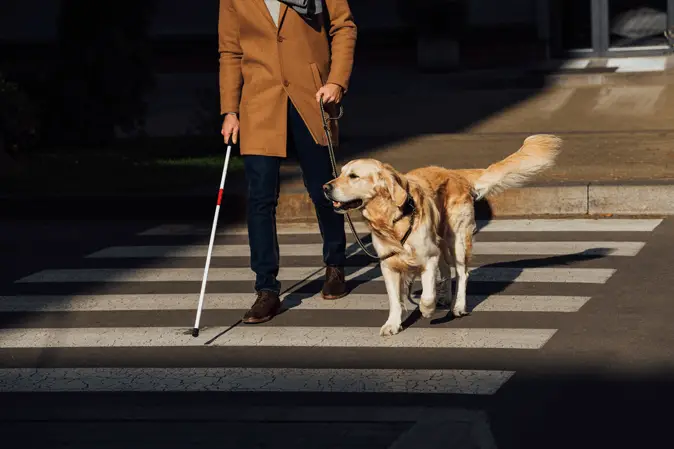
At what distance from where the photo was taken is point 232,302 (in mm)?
8742

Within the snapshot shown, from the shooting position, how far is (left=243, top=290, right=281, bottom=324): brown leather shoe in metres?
8.09

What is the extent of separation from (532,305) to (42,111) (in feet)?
33.3

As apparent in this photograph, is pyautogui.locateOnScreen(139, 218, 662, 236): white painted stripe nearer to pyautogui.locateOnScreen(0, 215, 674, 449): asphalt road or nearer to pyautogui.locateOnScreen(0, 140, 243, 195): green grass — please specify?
pyautogui.locateOnScreen(0, 215, 674, 449): asphalt road

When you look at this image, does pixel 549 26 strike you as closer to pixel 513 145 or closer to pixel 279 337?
pixel 513 145

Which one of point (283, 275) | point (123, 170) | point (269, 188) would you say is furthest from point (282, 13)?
point (123, 170)

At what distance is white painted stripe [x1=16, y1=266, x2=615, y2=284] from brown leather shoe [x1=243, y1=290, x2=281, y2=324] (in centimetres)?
122

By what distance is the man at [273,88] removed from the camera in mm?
8125

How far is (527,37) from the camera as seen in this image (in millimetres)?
26500

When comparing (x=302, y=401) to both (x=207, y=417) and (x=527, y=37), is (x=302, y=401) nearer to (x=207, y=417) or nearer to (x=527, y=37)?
(x=207, y=417)

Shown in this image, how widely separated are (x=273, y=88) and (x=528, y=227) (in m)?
3.81

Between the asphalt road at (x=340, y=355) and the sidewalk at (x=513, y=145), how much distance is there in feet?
3.74

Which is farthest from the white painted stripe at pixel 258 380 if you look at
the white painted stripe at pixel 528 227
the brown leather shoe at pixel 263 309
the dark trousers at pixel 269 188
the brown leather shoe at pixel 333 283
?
the white painted stripe at pixel 528 227

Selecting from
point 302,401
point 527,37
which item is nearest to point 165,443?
point 302,401

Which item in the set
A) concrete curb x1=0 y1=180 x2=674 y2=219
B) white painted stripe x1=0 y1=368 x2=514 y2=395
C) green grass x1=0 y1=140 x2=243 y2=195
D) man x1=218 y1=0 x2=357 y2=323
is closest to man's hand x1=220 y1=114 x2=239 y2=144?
man x1=218 y1=0 x2=357 y2=323
